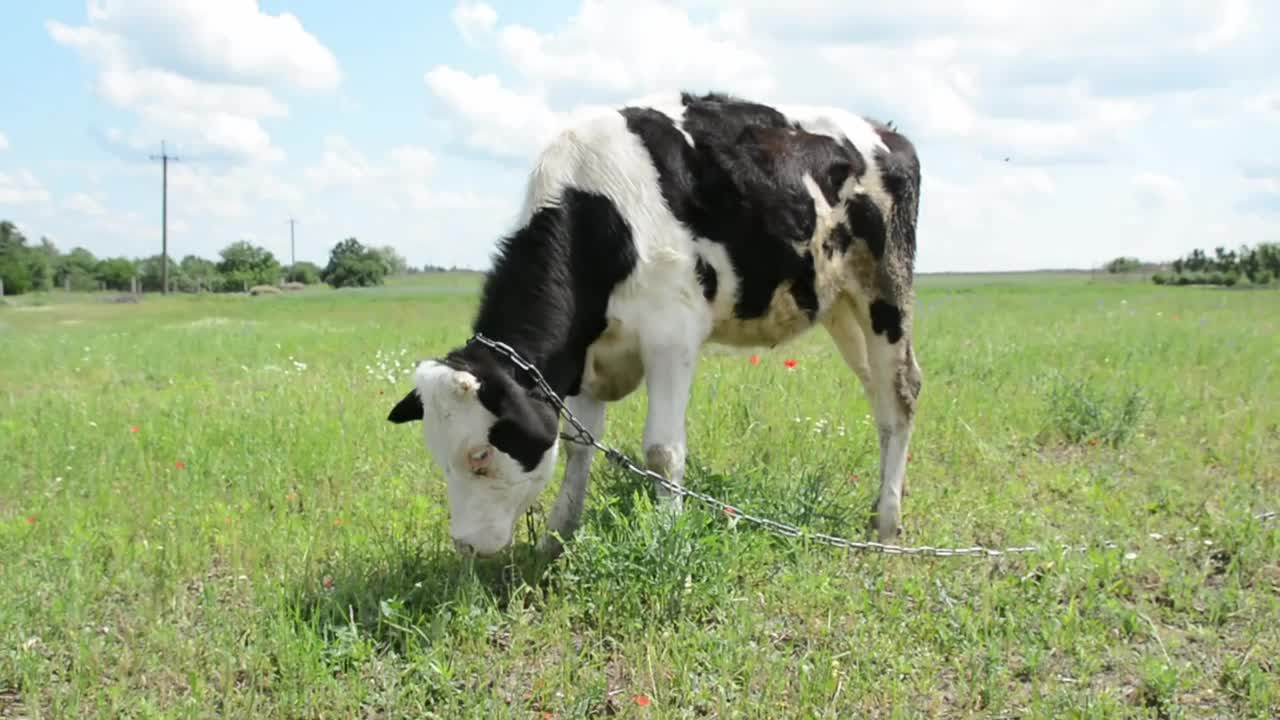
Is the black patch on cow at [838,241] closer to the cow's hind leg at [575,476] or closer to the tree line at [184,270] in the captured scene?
the cow's hind leg at [575,476]

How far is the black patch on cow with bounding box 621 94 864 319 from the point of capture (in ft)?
17.8

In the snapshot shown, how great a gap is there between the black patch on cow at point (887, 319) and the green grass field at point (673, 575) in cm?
103

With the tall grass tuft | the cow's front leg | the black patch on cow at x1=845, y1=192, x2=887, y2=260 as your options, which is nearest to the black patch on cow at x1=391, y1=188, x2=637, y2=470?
the cow's front leg

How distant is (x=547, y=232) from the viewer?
5.00 meters

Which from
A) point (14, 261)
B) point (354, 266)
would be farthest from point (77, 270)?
point (354, 266)

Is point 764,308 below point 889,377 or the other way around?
the other way around

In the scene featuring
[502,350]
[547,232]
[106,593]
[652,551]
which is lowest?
[106,593]

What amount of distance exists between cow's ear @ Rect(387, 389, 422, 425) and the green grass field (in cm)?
81

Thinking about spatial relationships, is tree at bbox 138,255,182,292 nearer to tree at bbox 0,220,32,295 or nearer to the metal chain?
tree at bbox 0,220,32,295

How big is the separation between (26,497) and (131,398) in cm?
400

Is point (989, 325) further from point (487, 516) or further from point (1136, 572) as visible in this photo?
point (487, 516)

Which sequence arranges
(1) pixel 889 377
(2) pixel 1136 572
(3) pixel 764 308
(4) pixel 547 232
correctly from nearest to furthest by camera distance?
(4) pixel 547 232 → (2) pixel 1136 572 → (3) pixel 764 308 → (1) pixel 889 377

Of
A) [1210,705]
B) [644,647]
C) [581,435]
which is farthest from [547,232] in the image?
[1210,705]

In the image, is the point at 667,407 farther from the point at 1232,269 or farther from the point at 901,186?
the point at 1232,269
